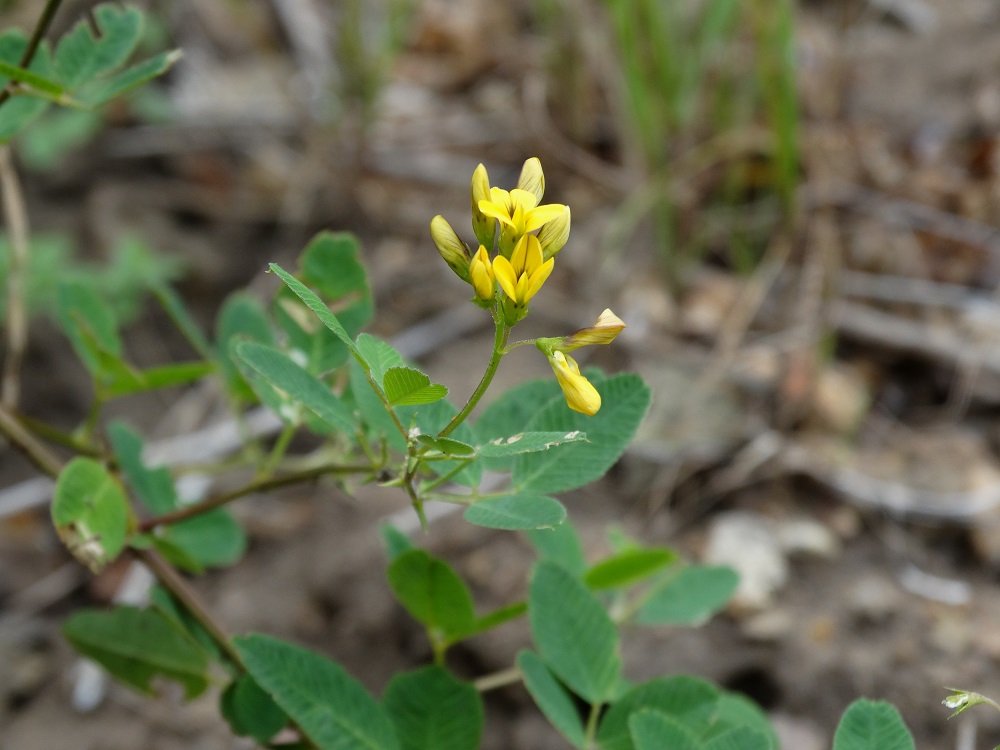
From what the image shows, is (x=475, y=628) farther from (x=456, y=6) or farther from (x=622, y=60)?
(x=456, y=6)

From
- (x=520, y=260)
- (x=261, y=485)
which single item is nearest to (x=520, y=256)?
(x=520, y=260)

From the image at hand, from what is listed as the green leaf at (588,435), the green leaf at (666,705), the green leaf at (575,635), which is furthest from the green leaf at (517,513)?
the green leaf at (666,705)

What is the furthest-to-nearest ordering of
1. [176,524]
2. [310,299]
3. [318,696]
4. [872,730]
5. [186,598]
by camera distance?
[176,524] < [186,598] < [318,696] < [872,730] < [310,299]

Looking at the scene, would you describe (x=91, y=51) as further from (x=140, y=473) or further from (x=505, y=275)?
(x=505, y=275)

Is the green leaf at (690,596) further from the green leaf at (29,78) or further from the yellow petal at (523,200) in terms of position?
the green leaf at (29,78)

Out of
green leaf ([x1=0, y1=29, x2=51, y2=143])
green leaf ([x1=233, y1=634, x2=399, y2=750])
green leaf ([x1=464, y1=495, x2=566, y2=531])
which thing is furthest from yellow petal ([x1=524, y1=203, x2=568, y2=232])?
green leaf ([x1=0, y1=29, x2=51, y2=143])

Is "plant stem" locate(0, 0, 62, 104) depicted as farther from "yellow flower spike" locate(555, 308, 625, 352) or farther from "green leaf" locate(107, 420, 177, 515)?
"yellow flower spike" locate(555, 308, 625, 352)
